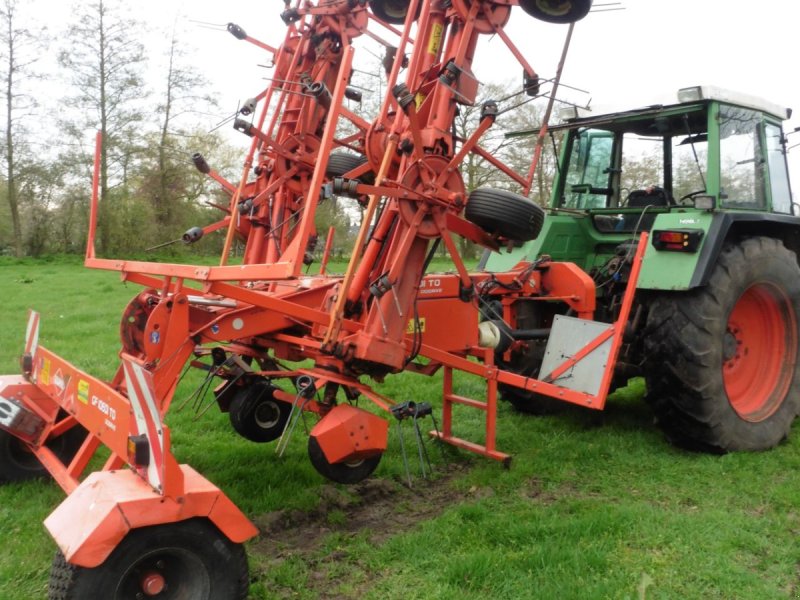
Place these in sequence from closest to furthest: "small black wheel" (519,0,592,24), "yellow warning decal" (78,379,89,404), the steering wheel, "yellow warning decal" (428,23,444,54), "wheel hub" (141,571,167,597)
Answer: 1. "wheel hub" (141,571,167,597)
2. "yellow warning decal" (78,379,89,404)
3. "yellow warning decal" (428,23,444,54)
4. "small black wheel" (519,0,592,24)
5. the steering wheel

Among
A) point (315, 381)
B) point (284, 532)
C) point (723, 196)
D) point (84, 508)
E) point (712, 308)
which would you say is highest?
point (723, 196)

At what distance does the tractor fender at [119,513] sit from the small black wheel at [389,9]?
3.64m

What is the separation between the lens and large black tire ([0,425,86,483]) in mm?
3832

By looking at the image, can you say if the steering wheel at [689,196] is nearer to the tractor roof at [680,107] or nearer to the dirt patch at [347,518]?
the tractor roof at [680,107]

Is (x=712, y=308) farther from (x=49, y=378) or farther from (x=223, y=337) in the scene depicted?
(x=49, y=378)

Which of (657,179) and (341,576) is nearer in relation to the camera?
(341,576)

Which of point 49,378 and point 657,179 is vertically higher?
point 657,179

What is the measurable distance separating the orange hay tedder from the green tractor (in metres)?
0.48

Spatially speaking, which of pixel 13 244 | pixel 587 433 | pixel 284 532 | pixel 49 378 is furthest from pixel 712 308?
pixel 13 244

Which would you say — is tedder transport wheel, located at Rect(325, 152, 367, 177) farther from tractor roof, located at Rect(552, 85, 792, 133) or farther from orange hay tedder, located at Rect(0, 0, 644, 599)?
tractor roof, located at Rect(552, 85, 792, 133)

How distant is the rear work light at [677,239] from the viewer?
4.38m

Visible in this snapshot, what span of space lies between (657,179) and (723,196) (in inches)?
30.3

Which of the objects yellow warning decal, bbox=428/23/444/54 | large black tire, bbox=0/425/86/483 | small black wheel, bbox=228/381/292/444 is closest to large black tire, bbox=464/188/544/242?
yellow warning decal, bbox=428/23/444/54

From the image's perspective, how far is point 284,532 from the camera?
134 inches
